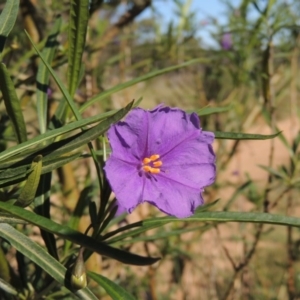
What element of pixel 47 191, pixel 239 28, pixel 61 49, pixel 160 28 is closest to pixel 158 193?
pixel 47 191

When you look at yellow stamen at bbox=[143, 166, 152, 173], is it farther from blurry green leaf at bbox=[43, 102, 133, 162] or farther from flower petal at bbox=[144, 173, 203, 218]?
blurry green leaf at bbox=[43, 102, 133, 162]

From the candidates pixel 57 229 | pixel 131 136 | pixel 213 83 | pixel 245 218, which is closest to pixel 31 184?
pixel 57 229

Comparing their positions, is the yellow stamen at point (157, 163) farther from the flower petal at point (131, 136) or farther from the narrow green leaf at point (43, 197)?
the narrow green leaf at point (43, 197)

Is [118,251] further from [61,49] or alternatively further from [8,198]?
[61,49]

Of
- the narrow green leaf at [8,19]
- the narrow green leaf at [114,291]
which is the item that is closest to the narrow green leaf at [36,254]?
the narrow green leaf at [114,291]

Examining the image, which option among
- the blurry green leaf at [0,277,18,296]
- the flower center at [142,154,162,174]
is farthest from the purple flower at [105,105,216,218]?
the blurry green leaf at [0,277,18,296]

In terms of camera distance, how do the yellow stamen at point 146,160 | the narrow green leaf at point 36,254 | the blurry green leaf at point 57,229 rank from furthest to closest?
the yellow stamen at point 146,160 < the narrow green leaf at point 36,254 < the blurry green leaf at point 57,229

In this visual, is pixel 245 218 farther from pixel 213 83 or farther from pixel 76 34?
pixel 213 83
